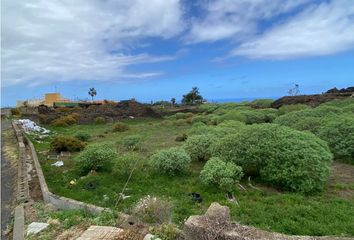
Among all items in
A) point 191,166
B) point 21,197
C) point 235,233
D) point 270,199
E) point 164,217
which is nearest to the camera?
point 235,233

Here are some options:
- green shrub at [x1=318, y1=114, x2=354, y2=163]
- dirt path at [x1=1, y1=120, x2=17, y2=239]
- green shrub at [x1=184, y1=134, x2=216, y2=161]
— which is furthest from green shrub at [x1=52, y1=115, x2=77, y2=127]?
green shrub at [x1=318, y1=114, x2=354, y2=163]

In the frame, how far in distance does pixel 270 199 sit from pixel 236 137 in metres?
2.19

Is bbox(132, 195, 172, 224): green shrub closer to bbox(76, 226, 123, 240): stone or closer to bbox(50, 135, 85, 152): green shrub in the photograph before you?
bbox(76, 226, 123, 240): stone

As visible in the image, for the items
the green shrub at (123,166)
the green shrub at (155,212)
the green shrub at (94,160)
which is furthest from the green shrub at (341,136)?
the green shrub at (155,212)

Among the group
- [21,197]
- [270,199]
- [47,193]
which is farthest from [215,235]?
[21,197]

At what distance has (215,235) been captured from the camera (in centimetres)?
356

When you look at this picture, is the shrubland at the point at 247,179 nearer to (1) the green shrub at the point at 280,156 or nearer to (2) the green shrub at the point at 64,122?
(1) the green shrub at the point at 280,156

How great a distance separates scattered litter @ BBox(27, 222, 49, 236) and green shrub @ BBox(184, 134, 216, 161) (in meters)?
4.99

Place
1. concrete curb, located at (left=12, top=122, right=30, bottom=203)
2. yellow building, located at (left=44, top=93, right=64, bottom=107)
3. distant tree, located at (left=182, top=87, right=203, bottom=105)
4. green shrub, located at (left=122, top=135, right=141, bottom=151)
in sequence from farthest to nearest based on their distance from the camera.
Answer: yellow building, located at (left=44, top=93, right=64, bottom=107), distant tree, located at (left=182, top=87, right=203, bottom=105), green shrub, located at (left=122, top=135, right=141, bottom=151), concrete curb, located at (left=12, top=122, right=30, bottom=203)

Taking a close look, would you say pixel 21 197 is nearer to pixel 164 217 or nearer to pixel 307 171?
pixel 164 217

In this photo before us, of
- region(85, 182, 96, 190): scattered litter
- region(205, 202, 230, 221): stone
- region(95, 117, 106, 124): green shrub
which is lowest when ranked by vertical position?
region(85, 182, 96, 190): scattered litter

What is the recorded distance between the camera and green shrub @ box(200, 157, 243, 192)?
22.4 ft

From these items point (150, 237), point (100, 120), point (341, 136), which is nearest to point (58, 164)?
point (150, 237)

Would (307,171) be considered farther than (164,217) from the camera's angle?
Yes
